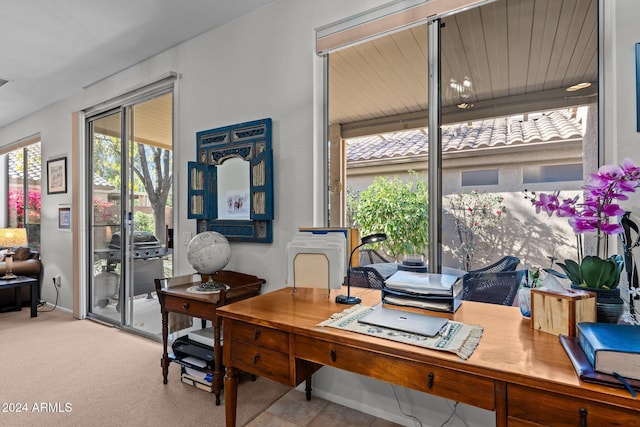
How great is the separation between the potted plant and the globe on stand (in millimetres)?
1886

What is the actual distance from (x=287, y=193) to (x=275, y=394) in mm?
1328

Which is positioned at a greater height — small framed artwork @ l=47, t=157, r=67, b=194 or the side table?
small framed artwork @ l=47, t=157, r=67, b=194

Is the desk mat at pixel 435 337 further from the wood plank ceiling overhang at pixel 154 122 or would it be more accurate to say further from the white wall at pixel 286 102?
the wood plank ceiling overhang at pixel 154 122

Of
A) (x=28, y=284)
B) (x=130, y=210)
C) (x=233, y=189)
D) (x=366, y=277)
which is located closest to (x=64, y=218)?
(x=28, y=284)

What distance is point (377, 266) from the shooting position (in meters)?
2.09

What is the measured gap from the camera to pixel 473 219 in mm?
1838

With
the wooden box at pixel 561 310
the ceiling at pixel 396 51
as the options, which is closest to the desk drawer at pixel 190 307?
the ceiling at pixel 396 51

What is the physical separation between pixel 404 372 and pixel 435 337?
0.54 feet

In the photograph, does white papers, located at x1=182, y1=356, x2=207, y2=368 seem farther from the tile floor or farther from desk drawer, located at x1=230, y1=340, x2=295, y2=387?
desk drawer, located at x1=230, y1=340, x2=295, y2=387

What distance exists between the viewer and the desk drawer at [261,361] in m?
1.39

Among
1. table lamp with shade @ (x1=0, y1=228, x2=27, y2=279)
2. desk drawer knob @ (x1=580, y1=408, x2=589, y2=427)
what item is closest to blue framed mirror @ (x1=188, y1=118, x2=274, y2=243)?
desk drawer knob @ (x1=580, y1=408, x2=589, y2=427)

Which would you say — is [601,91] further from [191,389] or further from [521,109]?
[191,389]

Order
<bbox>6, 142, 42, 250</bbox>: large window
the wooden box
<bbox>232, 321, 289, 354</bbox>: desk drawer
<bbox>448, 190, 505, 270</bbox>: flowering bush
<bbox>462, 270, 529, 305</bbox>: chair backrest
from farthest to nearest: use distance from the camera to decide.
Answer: <bbox>6, 142, 42, 250</bbox>: large window
<bbox>448, 190, 505, 270</bbox>: flowering bush
<bbox>462, 270, 529, 305</bbox>: chair backrest
<bbox>232, 321, 289, 354</bbox>: desk drawer
the wooden box

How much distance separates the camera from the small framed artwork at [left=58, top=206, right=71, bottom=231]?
408 centimetres
